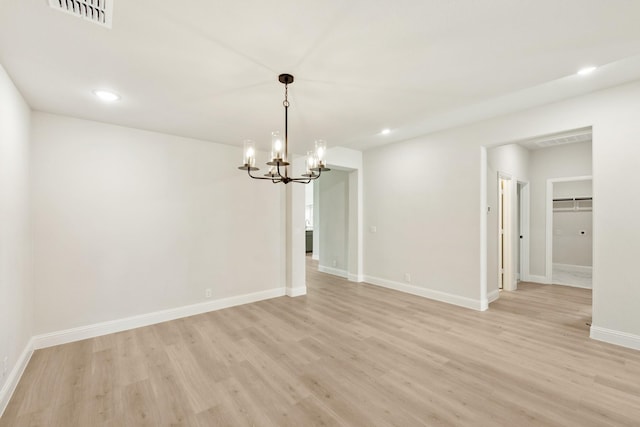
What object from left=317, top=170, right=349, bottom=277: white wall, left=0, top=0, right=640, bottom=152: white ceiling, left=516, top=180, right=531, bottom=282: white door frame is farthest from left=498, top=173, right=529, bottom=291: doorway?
left=317, top=170, right=349, bottom=277: white wall

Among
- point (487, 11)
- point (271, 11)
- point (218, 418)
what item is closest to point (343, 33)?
point (271, 11)

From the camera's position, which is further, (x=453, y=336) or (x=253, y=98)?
(x=453, y=336)

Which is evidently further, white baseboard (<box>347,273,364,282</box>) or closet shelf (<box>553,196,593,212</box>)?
closet shelf (<box>553,196,593,212</box>)

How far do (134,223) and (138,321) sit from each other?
128cm

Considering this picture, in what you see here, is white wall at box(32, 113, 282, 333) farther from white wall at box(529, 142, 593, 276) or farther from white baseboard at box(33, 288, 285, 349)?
white wall at box(529, 142, 593, 276)

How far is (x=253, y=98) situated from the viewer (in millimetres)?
2832

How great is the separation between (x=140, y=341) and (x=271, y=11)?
3595 millimetres

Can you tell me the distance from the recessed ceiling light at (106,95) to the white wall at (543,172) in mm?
7459

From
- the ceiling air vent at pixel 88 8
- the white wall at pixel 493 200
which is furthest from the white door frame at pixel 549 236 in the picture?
the ceiling air vent at pixel 88 8

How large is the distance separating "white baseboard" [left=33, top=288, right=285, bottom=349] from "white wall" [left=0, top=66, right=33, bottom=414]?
0.22 metres

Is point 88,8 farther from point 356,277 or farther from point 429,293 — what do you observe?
point 356,277

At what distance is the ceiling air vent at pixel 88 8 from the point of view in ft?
5.02

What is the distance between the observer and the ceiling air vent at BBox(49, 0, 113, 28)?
5.02 feet

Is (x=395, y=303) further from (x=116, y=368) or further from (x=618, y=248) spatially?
(x=116, y=368)
